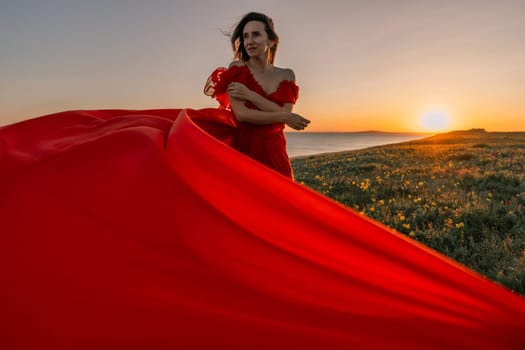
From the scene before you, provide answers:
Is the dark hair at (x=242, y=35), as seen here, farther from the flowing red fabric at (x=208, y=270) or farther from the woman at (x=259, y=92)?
the flowing red fabric at (x=208, y=270)

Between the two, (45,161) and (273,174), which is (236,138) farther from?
(45,161)

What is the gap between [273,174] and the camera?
3.16 meters

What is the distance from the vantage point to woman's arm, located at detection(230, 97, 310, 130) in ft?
13.5

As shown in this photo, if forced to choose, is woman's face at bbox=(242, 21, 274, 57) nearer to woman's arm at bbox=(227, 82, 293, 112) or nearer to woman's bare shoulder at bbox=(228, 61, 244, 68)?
woman's bare shoulder at bbox=(228, 61, 244, 68)

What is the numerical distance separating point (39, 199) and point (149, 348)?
4.03 ft

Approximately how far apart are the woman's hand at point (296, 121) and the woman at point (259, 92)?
1 centimetres

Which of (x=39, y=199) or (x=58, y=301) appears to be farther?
(x=39, y=199)

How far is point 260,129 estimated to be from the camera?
4.45 m

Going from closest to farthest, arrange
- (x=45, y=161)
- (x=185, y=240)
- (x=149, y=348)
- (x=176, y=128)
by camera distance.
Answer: (x=149, y=348) < (x=185, y=240) < (x=45, y=161) < (x=176, y=128)

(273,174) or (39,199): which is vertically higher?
(273,174)

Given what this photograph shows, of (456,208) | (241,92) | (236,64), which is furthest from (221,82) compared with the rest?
(456,208)

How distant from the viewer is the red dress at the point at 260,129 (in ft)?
14.4

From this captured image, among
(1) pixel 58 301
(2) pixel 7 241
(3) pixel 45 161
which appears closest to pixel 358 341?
(1) pixel 58 301

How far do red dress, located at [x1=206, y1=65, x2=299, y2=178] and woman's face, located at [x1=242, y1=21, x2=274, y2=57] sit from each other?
0.63 ft
